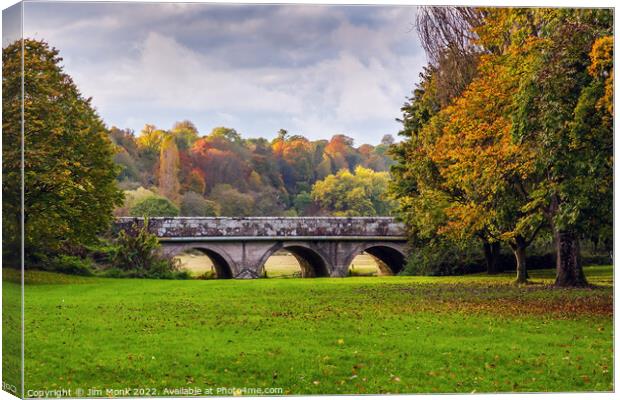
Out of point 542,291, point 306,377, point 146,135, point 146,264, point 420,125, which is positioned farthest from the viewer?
point 420,125

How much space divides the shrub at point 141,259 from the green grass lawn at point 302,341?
67cm

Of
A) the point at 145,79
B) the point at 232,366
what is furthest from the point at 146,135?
the point at 232,366

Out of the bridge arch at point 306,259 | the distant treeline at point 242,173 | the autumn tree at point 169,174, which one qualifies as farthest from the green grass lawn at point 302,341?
the bridge arch at point 306,259

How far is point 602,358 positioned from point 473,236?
1132 centimetres

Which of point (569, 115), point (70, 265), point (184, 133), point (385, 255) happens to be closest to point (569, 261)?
point (385, 255)

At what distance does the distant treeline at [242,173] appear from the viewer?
13578 mm

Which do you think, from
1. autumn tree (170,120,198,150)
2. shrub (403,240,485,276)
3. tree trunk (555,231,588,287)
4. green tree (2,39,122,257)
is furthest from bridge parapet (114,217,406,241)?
tree trunk (555,231,588,287)

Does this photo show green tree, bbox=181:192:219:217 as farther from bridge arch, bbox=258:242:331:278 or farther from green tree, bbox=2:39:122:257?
→ bridge arch, bbox=258:242:331:278

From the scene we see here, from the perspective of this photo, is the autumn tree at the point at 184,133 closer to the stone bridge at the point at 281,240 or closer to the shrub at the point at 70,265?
the stone bridge at the point at 281,240

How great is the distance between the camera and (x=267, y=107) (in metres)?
13.2

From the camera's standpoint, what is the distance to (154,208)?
53.3 ft

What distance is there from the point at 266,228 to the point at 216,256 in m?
2.64

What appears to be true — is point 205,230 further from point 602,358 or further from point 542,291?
point 602,358

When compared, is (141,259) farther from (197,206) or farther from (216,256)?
(216,256)
